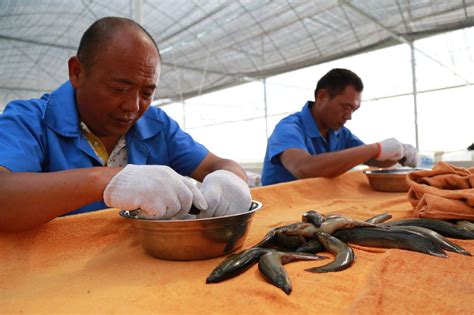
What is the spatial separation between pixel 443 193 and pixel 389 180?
76 centimetres

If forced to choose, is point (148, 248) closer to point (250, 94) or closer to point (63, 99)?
point (63, 99)

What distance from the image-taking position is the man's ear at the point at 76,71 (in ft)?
4.42

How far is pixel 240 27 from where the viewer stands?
7.38 m

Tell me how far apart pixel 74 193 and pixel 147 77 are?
0.52 m

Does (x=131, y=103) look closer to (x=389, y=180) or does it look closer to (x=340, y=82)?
(x=389, y=180)

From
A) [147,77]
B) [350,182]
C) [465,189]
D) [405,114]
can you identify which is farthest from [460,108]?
[147,77]

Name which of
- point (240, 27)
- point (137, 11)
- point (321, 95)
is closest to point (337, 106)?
point (321, 95)

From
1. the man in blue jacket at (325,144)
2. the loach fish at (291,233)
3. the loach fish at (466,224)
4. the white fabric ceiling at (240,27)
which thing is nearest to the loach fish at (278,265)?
the loach fish at (291,233)

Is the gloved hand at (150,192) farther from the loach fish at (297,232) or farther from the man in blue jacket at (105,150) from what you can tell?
the loach fish at (297,232)

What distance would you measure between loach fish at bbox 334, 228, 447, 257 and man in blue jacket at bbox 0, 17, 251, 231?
1.07 feet

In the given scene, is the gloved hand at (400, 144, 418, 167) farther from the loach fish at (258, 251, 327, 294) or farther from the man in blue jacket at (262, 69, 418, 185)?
the loach fish at (258, 251, 327, 294)

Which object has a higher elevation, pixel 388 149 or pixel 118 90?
pixel 118 90

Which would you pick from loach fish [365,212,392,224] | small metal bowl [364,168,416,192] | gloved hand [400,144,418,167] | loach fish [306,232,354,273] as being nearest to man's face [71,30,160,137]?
loach fish [306,232,354,273]

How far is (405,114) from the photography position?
9469 millimetres
